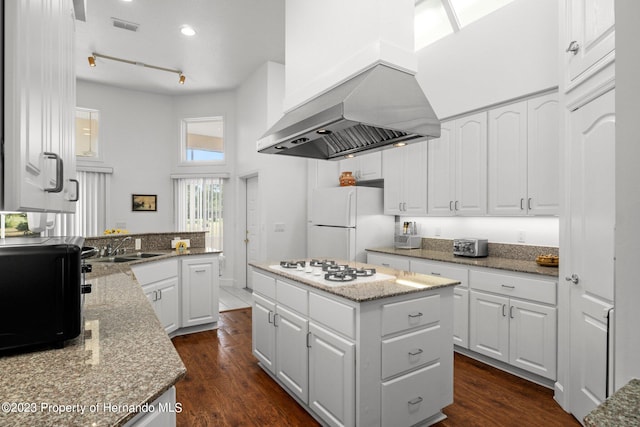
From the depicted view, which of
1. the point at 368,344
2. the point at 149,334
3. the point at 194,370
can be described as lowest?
the point at 194,370

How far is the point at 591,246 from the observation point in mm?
2031

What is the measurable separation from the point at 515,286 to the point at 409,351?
1.37 meters

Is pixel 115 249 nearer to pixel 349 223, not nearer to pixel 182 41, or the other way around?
pixel 349 223

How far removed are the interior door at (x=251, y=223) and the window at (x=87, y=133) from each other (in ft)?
8.90

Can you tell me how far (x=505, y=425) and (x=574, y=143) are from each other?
5.97 ft

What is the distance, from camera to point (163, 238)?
165 inches

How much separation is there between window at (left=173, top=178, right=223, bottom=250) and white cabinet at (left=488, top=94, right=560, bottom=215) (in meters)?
4.77

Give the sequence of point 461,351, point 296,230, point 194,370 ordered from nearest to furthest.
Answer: point 194,370 < point 461,351 < point 296,230

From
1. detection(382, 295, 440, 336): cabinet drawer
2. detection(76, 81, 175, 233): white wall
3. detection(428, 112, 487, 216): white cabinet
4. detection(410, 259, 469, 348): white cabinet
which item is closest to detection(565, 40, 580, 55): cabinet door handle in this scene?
detection(428, 112, 487, 216): white cabinet

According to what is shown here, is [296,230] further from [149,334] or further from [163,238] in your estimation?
[149,334]

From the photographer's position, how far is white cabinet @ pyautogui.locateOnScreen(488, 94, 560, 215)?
2934 mm

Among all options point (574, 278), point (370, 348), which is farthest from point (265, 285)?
point (574, 278)

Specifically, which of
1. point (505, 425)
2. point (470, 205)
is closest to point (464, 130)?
point (470, 205)

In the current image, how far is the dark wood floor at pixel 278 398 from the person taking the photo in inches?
87.0
